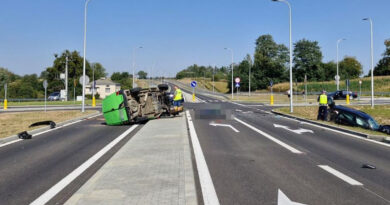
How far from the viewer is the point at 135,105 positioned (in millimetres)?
16906

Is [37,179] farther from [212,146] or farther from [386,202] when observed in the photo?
[386,202]

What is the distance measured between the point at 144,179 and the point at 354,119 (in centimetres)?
1257

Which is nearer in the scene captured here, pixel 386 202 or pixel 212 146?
pixel 386 202

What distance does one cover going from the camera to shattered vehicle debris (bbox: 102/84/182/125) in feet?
53.1

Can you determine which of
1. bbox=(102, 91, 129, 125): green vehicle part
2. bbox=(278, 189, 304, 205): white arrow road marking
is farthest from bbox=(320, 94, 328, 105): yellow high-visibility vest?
bbox=(278, 189, 304, 205): white arrow road marking

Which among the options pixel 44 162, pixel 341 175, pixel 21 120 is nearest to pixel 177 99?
pixel 21 120

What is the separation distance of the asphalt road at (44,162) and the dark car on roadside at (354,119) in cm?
1009

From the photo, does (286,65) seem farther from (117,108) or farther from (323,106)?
(117,108)

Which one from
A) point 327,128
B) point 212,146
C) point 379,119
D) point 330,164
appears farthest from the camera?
point 379,119

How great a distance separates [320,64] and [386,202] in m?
104

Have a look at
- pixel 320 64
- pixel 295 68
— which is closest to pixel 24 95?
pixel 295 68

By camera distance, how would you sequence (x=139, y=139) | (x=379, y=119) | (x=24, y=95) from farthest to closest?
(x=24, y=95) → (x=379, y=119) → (x=139, y=139)

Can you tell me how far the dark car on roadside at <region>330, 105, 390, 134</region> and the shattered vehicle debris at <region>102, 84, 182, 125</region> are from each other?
29.6ft

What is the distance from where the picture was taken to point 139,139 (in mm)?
11508
